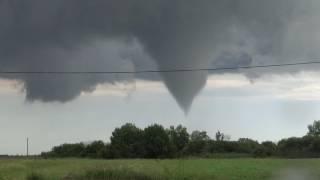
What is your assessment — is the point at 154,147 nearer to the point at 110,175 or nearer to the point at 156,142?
the point at 156,142

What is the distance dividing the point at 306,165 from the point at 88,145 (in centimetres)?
11958

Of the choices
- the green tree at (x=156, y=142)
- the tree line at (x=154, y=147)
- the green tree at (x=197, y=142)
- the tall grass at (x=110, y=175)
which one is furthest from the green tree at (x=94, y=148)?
the tall grass at (x=110, y=175)

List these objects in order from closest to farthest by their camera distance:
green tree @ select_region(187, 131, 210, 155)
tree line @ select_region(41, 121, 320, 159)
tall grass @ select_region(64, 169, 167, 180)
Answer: tall grass @ select_region(64, 169, 167, 180)
tree line @ select_region(41, 121, 320, 159)
green tree @ select_region(187, 131, 210, 155)

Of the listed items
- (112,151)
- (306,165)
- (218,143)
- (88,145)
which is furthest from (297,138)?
(306,165)

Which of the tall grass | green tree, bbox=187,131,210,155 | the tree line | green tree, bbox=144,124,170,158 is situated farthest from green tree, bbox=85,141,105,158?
the tall grass

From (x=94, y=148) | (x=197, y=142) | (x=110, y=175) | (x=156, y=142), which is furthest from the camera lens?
(x=197, y=142)

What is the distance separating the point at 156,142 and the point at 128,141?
7.28 metres

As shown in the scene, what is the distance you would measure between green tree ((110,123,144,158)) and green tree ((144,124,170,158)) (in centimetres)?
170

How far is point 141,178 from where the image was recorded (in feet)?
154

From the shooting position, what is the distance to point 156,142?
144m

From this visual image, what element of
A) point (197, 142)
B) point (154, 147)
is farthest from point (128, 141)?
point (197, 142)

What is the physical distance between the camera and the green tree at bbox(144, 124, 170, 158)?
142m

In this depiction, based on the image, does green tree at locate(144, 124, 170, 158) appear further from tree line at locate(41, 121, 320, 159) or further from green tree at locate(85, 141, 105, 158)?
green tree at locate(85, 141, 105, 158)

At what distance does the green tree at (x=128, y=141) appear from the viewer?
13975cm
